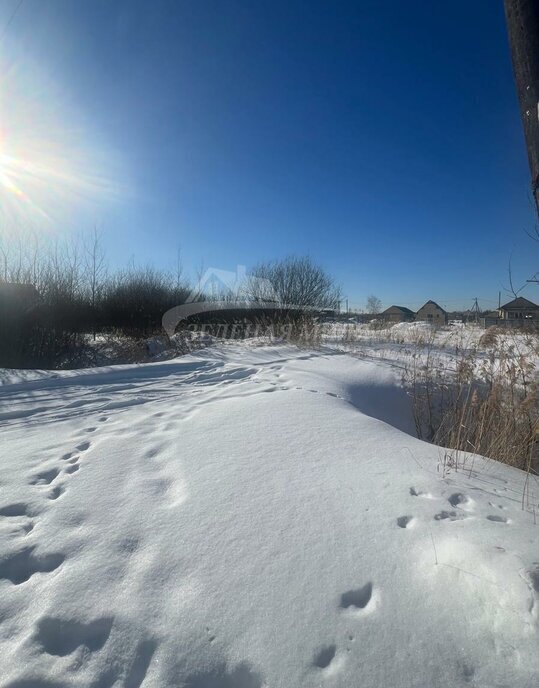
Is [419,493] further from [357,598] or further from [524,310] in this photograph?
[524,310]

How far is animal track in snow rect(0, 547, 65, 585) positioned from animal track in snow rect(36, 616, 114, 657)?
24 cm

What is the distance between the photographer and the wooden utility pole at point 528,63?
4.28ft

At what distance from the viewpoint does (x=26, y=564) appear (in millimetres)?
→ 1175

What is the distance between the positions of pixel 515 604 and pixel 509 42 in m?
2.18

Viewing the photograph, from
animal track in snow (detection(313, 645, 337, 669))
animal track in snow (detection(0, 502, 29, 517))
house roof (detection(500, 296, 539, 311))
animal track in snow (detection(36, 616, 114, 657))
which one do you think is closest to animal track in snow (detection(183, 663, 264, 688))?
animal track in snow (detection(313, 645, 337, 669))

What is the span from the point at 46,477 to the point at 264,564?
55.4 inches

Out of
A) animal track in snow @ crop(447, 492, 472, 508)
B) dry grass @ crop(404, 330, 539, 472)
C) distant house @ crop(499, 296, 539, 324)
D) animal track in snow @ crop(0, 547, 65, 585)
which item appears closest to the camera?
animal track in snow @ crop(0, 547, 65, 585)

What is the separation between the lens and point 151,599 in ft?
3.32

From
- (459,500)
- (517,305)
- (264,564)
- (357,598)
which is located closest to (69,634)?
(264,564)

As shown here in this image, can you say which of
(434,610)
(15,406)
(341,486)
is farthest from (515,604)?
(15,406)

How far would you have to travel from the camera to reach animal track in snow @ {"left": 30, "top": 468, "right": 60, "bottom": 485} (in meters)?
1.73

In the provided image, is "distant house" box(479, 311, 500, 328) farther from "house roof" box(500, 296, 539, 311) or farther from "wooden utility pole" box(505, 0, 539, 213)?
"wooden utility pole" box(505, 0, 539, 213)

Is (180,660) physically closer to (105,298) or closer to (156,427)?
(156,427)

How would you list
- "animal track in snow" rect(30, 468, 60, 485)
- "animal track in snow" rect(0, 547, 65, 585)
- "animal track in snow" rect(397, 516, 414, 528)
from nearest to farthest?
"animal track in snow" rect(0, 547, 65, 585)
"animal track in snow" rect(397, 516, 414, 528)
"animal track in snow" rect(30, 468, 60, 485)
